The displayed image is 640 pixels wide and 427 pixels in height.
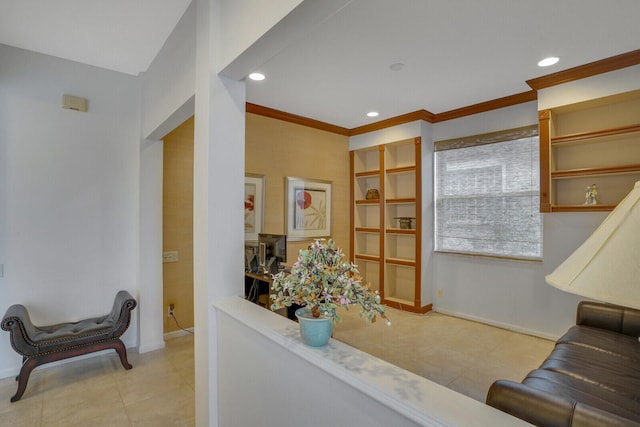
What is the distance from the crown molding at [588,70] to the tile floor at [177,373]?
276 centimetres

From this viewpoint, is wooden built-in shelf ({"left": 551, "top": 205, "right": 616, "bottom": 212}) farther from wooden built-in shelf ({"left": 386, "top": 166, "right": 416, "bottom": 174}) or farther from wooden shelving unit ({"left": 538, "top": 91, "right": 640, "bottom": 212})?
wooden built-in shelf ({"left": 386, "top": 166, "right": 416, "bottom": 174})

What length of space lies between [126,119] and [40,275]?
1.71 m

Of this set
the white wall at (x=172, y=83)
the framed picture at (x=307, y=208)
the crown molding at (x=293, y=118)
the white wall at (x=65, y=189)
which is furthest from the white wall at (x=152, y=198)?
the framed picture at (x=307, y=208)

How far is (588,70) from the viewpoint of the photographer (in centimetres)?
298

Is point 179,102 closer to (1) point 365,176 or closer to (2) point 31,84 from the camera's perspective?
(2) point 31,84

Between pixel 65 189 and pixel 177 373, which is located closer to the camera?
pixel 177 373

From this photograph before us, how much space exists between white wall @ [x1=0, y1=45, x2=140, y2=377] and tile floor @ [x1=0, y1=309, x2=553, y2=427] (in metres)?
0.45

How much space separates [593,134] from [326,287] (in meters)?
3.46

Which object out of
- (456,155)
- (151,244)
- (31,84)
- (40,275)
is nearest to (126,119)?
(31,84)

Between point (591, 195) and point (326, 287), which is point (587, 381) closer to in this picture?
point (326, 287)

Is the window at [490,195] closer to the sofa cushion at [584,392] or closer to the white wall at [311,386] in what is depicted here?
the sofa cushion at [584,392]

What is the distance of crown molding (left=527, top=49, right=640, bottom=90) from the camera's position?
2.78 m

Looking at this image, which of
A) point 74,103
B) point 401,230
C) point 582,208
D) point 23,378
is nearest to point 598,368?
point 582,208

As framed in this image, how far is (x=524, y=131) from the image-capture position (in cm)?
367
